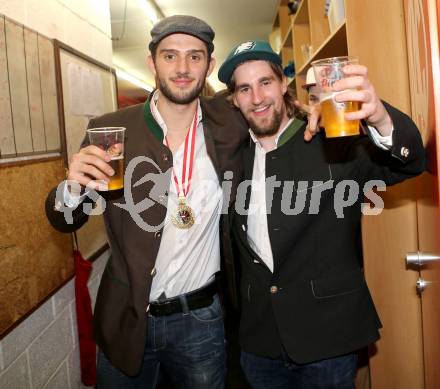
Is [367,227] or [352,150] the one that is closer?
[352,150]

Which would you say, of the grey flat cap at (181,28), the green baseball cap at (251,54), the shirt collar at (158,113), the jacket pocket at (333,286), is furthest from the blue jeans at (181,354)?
the grey flat cap at (181,28)

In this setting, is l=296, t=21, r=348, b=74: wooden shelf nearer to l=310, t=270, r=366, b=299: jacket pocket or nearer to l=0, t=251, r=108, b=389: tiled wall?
l=310, t=270, r=366, b=299: jacket pocket

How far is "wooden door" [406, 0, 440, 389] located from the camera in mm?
740

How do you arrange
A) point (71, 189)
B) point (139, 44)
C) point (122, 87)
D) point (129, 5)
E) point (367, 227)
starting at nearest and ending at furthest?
point (71, 189) < point (367, 227) < point (129, 5) < point (139, 44) < point (122, 87)

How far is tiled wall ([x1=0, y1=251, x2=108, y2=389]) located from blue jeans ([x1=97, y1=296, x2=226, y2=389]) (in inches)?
12.4

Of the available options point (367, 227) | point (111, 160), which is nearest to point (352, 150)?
point (367, 227)

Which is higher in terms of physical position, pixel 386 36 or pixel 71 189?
pixel 386 36

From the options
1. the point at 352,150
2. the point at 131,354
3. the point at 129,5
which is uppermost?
the point at 129,5

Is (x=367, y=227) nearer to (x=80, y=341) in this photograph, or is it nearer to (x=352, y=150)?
(x=352, y=150)

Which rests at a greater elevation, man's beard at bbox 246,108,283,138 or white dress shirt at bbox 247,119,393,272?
man's beard at bbox 246,108,283,138

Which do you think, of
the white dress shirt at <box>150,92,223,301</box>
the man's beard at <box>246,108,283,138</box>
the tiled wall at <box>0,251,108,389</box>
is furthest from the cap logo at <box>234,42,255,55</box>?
the tiled wall at <box>0,251,108,389</box>

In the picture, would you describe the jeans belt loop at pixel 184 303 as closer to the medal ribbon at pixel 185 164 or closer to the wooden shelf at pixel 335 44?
the medal ribbon at pixel 185 164

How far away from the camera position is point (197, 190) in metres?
1.69

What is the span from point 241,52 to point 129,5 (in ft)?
11.3
